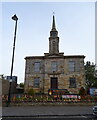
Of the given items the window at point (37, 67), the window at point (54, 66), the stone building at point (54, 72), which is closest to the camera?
the stone building at point (54, 72)

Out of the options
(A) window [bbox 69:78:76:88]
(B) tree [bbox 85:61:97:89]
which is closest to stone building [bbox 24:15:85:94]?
(A) window [bbox 69:78:76:88]

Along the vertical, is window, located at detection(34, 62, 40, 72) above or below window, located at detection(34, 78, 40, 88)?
above

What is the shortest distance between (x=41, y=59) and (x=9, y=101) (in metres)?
16.5

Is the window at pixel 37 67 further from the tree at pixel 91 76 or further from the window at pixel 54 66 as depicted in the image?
the tree at pixel 91 76

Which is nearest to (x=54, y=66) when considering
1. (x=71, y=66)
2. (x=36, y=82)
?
(x=71, y=66)

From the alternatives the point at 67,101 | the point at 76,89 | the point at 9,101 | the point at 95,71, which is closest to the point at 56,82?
the point at 76,89

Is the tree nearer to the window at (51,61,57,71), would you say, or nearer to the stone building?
the stone building

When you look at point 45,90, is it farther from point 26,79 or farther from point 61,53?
point 61,53

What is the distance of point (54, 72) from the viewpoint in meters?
32.1

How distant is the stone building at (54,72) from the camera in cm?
3156

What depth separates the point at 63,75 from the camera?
1256 inches

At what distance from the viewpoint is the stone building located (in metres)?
31.6

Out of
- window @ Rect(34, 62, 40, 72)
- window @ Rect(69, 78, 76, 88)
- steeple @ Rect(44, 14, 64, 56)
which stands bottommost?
window @ Rect(69, 78, 76, 88)

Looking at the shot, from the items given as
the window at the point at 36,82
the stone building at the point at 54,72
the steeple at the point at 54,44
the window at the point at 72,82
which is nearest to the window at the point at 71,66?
the stone building at the point at 54,72
